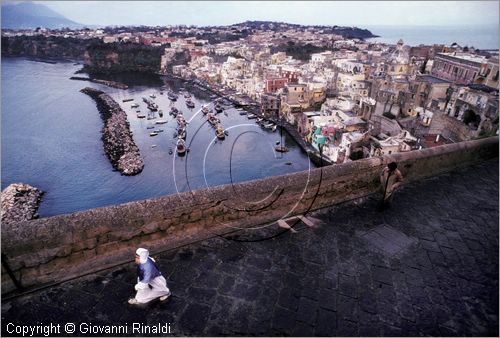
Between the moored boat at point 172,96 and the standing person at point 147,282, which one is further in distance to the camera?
the moored boat at point 172,96

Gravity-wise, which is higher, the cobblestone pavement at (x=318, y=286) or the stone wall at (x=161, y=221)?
the stone wall at (x=161, y=221)

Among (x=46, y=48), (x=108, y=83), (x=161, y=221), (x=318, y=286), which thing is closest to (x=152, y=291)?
(x=161, y=221)

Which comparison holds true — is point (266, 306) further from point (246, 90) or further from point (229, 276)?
point (246, 90)

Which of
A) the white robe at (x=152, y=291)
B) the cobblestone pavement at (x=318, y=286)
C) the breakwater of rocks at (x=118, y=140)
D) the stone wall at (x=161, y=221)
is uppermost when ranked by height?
the stone wall at (x=161, y=221)

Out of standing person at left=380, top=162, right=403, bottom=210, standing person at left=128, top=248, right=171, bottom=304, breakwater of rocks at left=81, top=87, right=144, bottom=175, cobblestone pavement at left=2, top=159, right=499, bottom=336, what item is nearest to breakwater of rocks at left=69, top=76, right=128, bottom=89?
breakwater of rocks at left=81, top=87, right=144, bottom=175

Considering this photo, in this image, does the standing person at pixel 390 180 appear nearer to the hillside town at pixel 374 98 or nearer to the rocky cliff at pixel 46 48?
the hillside town at pixel 374 98

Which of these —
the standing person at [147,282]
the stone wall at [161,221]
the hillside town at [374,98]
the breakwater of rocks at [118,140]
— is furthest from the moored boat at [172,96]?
the standing person at [147,282]

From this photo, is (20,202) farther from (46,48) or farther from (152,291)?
(46,48)
